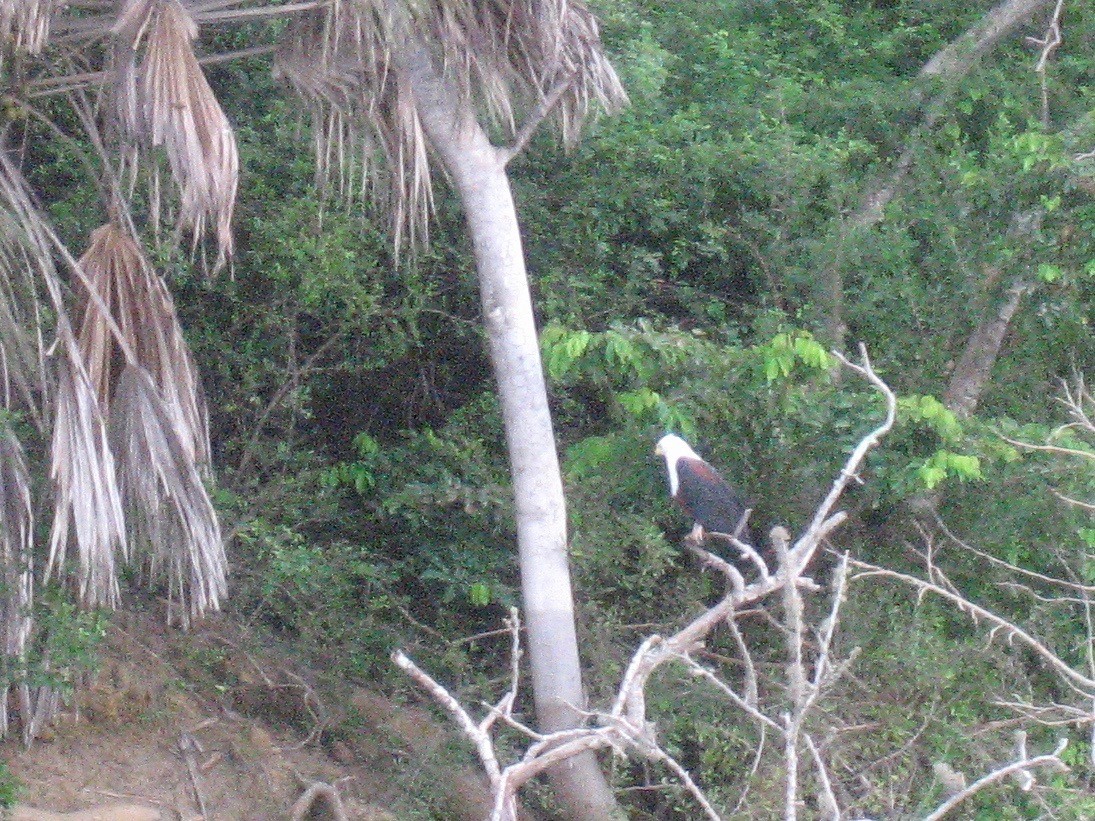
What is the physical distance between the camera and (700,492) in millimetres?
6012

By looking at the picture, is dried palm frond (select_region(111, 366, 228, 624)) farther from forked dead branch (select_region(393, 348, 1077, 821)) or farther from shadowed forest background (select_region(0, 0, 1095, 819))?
forked dead branch (select_region(393, 348, 1077, 821))

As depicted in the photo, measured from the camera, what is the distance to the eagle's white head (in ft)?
19.5

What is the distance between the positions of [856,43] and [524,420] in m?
4.29

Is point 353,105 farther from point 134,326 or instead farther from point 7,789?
point 7,789

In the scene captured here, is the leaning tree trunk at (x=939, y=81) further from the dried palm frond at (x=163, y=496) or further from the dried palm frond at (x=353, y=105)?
the dried palm frond at (x=163, y=496)

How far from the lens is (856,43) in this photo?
8.81 metres

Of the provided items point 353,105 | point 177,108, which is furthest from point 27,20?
point 353,105

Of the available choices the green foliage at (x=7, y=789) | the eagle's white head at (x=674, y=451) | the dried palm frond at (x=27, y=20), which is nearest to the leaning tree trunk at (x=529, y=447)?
the eagle's white head at (x=674, y=451)

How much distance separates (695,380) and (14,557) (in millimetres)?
2800

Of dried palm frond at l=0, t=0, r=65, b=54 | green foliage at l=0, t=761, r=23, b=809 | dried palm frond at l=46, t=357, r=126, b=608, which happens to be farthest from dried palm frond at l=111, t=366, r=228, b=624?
dried palm frond at l=0, t=0, r=65, b=54

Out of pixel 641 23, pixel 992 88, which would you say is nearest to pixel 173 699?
pixel 641 23

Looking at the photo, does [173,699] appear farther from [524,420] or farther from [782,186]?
[782,186]

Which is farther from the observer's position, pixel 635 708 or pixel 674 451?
pixel 674 451

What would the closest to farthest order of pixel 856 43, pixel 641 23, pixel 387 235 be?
pixel 387 235 → pixel 641 23 → pixel 856 43
